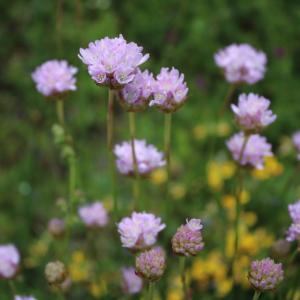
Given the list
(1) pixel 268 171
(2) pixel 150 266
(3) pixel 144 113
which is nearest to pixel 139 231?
(2) pixel 150 266

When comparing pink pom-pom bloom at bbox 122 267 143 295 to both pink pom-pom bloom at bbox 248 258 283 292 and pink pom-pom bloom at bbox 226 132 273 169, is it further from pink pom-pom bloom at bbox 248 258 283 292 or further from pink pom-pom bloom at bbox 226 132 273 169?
pink pom-pom bloom at bbox 248 258 283 292

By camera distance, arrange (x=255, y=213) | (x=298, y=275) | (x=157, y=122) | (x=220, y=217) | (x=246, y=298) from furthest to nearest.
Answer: (x=157, y=122), (x=255, y=213), (x=220, y=217), (x=246, y=298), (x=298, y=275)

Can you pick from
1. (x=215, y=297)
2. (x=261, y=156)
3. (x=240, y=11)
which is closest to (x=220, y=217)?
(x=215, y=297)

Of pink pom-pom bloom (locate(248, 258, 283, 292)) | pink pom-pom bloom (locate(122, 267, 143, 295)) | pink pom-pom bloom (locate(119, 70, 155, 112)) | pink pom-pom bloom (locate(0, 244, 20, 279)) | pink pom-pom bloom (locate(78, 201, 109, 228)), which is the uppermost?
pink pom-pom bloom (locate(78, 201, 109, 228))

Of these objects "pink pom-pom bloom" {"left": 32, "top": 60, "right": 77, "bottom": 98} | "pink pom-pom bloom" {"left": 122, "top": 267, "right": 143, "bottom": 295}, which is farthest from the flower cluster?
"pink pom-pom bloom" {"left": 32, "top": 60, "right": 77, "bottom": 98}

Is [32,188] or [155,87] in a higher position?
[32,188]

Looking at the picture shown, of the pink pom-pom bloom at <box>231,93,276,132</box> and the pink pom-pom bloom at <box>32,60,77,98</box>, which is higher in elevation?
the pink pom-pom bloom at <box>32,60,77,98</box>

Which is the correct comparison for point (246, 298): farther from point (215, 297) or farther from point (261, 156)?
point (261, 156)

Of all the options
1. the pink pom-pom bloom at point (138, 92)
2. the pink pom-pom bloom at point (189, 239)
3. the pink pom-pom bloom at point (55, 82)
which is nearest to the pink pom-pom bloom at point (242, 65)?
the pink pom-pom bloom at point (55, 82)
